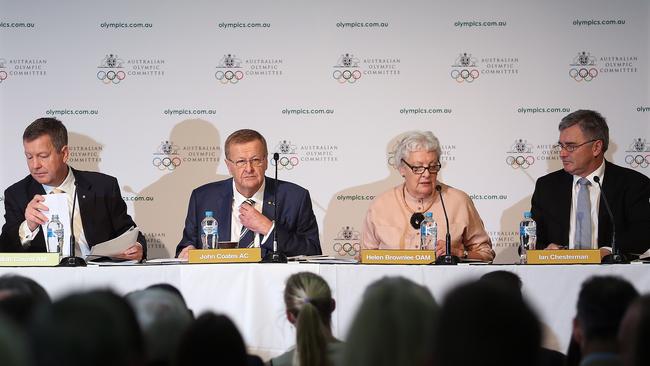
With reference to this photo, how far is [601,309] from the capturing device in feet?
9.26

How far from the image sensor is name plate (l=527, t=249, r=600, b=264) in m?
4.65

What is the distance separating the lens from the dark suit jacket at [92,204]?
594 cm

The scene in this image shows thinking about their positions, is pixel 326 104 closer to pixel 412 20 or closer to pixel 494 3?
pixel 412 20

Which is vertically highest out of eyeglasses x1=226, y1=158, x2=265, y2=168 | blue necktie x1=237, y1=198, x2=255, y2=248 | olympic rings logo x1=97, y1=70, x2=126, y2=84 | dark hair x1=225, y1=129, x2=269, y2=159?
olympic rings logo x1=97, y1=70, x2=126, y2=84

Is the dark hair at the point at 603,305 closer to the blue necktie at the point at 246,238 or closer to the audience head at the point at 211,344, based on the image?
the audience head at the point at 211,344

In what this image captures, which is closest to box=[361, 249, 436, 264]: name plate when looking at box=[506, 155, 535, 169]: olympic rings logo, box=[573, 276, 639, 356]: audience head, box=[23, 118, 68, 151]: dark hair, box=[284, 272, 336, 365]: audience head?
box=[284, 272, 336, 365]: audience head

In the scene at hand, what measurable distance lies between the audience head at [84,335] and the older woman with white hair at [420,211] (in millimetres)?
3575

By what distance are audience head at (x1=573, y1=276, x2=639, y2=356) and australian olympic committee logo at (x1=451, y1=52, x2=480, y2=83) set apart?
432 centimetres

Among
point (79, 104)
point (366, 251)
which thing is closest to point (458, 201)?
point (366, 251)

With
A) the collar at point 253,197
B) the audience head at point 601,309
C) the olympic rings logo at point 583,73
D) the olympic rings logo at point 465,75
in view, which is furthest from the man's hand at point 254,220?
the olympic rings logo at point 583,73

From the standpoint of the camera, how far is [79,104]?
7.14m

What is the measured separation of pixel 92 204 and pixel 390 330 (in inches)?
166

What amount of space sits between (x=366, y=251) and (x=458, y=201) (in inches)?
48.2

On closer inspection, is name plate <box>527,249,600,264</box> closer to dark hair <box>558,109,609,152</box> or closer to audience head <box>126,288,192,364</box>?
dark hair <box>558,109,609,152</box>
